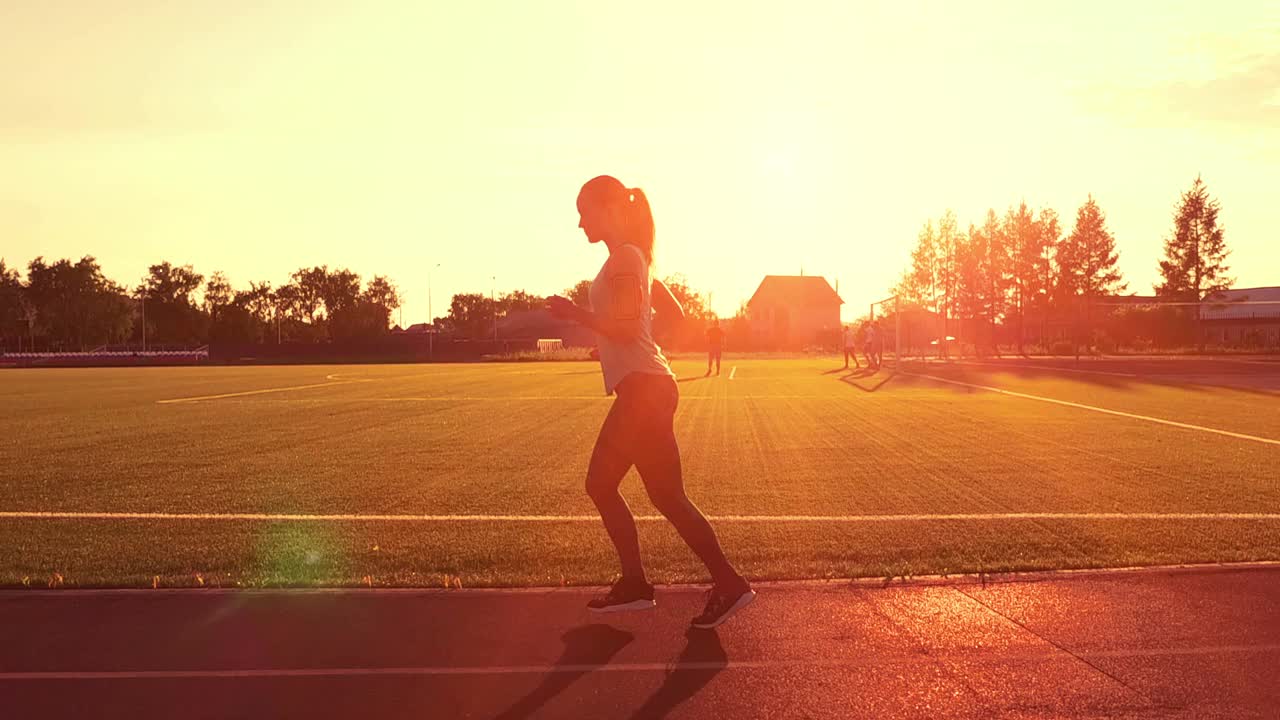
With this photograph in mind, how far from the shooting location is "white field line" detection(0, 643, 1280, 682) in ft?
13.0

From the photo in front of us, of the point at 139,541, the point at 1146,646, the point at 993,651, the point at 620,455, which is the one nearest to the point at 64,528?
the point at 139,541

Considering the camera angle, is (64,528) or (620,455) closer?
(620,455)

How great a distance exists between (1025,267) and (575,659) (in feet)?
250

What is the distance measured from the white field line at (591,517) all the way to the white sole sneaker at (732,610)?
2.47m

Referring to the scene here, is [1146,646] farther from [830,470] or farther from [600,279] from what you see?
[830,470]

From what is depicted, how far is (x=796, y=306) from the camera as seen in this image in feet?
370

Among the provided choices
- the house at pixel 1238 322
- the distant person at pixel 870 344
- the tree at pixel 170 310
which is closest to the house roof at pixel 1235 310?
the house at pixel 1238 322

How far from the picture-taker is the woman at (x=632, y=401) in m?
4.54

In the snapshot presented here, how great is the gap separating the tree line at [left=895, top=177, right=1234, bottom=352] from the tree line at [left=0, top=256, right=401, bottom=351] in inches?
A: 2683

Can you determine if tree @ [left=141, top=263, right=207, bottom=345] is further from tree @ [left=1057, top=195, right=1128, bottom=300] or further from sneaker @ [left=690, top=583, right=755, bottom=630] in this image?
sneaker @ [left=690, top=583, right=755, bottom=630]

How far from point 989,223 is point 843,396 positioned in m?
56.1

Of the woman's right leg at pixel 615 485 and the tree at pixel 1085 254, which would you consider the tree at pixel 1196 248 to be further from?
the woman's right leg at pixel 615 485

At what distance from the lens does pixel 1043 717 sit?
346 centimetres

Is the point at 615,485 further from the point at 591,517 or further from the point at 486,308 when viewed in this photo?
the point at 486,308
